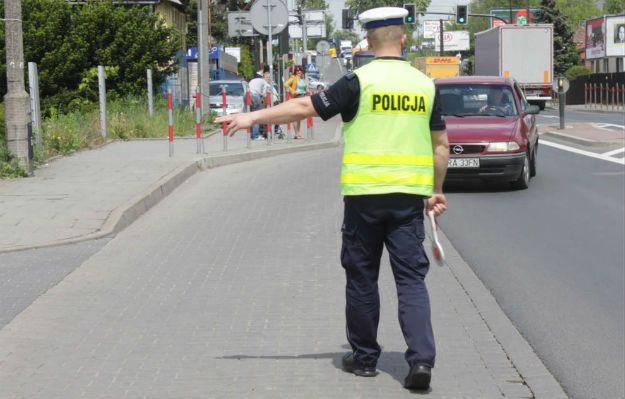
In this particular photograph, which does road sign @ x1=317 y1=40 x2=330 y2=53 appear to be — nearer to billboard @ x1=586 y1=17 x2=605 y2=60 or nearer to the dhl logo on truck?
the dhl logo on truck

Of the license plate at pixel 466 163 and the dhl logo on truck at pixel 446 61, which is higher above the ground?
the dhl logo on truck at pixel 446 61

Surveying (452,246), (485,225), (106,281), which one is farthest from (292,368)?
(485,225)

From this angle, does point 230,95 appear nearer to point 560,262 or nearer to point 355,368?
point 560,262

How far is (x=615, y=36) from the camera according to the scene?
84.4m

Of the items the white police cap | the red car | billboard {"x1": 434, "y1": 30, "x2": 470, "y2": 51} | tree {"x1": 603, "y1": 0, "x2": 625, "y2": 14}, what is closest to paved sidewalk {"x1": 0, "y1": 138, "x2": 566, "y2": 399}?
the white police cap

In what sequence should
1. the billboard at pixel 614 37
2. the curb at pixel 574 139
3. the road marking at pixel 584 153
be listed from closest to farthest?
1. the road marking at pixel 584 153
2. the curb at pixel 574 139
3. the billboard at pixel 614 37

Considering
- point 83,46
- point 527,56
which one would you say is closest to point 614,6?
point 527,56

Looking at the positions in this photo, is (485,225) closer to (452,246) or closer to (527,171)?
(452,246)

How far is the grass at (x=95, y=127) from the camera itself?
18000 mm

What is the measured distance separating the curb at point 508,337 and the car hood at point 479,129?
6.36 metres

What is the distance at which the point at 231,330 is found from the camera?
22.8ft

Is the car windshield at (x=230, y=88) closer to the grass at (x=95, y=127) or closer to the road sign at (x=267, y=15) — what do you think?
the grass at (x=95, y=127)

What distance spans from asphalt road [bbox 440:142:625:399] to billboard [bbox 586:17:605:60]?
238 ft

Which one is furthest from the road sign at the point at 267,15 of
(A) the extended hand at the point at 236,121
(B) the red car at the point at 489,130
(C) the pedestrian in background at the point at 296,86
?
(A) the extended hand at the point at 236,121
